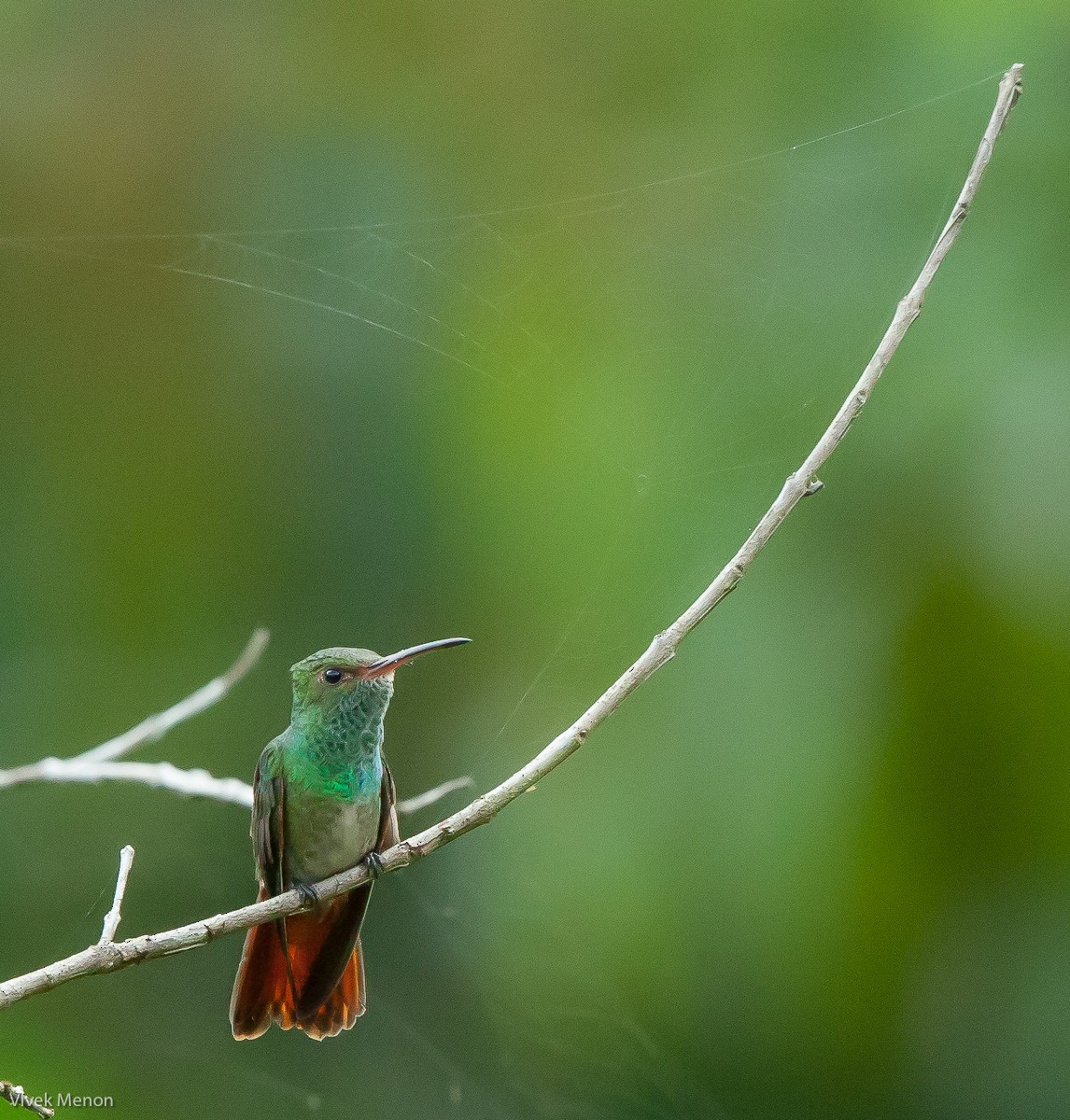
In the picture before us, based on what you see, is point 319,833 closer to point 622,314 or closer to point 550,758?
point 550,758

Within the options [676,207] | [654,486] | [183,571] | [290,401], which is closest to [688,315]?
[676,207]

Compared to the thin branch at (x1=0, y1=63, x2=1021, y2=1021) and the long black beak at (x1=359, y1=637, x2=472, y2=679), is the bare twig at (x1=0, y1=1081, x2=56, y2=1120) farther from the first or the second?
the long black beak at (x1=359, y1=637, x2=472, y2=679)

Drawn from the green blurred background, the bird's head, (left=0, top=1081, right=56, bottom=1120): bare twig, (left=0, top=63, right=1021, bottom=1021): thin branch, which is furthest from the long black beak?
the green blurred background

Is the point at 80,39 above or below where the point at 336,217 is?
above

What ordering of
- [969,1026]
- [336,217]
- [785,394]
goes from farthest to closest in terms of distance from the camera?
[336,217], [969,1026], [785,394]

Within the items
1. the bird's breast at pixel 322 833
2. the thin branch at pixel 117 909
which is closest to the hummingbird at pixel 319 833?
the bird's breast at pixel 322 833

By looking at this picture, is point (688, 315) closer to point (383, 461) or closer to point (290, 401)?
point (383, 461)

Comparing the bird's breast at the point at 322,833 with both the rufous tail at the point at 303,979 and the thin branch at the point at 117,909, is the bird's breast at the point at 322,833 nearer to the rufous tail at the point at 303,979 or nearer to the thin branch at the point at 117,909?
the rufous tail at the point at 303,979
